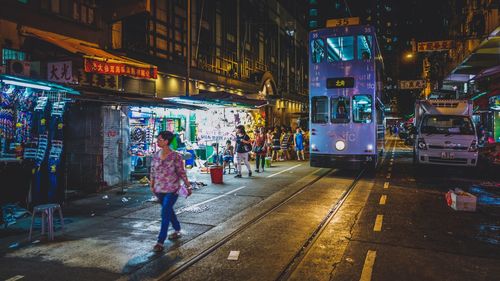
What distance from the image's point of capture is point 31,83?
26.9ft

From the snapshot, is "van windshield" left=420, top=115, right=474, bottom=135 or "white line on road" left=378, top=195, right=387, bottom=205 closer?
"white line on road" left=378, top=195, right=387, bottom=205

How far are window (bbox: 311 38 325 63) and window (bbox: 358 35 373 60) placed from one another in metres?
1.39

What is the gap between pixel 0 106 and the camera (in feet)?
29.1

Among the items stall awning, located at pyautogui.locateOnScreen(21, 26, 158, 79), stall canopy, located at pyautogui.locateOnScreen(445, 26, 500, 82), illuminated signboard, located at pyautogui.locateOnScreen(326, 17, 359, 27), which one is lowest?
stall awning, located at pyautogui.locateOnScreen(21, 26, 158, 79)

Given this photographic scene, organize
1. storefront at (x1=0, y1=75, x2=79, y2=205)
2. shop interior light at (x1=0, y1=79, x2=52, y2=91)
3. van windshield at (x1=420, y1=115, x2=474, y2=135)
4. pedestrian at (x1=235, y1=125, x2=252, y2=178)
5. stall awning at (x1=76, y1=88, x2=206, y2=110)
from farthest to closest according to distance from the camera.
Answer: van windshield at (x1=420, y1=115, x2=474, y2=135) → pedestrian at (x1=235, y1=125, x2=252, y2=178) → stall awning at (x1=76, y1=88, x2=206, y2=110) → storefront at (x1=0, y1=75, x2=79, y2=205) → shop interior light at (x1=0, y1=79, x2=52, y2=91)

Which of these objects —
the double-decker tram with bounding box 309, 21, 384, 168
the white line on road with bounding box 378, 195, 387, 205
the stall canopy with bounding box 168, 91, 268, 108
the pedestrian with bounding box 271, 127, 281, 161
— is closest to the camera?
the white line on road with bounding box 378, 195, 387, 205

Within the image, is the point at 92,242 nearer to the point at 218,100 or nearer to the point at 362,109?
the point at 218,100

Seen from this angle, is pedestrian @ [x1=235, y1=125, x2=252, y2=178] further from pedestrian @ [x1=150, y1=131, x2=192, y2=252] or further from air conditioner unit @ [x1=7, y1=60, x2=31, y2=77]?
pedestrian @ [x1=150, y1=131, x2=192, y2=252]

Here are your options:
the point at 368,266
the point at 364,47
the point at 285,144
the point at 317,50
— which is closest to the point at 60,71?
the point at 317,50

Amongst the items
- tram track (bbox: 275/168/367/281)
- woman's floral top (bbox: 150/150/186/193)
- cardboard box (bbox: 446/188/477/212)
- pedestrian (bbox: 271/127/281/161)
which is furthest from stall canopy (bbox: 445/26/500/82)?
woman's floral top (bbox: 150/150/186/193)

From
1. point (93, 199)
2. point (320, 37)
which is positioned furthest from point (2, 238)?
point (320, 37)

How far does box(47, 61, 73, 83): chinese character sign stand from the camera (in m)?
11.8

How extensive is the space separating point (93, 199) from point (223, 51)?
17.6 m

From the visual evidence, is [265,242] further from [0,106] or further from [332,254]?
[0,106]
